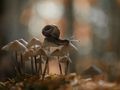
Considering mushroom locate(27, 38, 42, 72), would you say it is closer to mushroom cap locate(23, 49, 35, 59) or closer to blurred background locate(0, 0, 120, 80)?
mushroom cap locate(23, 49, 35, 59)

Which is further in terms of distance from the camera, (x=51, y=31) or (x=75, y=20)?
(x=75, y=20)

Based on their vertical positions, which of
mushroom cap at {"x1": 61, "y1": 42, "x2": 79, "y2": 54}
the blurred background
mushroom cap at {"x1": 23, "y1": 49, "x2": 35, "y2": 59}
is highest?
mushroom cap at {"x1": 61, "y1": 42, "x2": 79, "y2": 54}

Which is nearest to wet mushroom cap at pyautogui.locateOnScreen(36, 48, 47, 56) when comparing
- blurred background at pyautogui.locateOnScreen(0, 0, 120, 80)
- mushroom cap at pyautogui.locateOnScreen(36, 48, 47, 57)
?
mushroom cap at pyautogui.locateOnScreen(36, 48, 47, 57)

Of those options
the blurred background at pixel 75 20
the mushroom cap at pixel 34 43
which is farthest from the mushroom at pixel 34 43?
the blurred background at pixel 75 20

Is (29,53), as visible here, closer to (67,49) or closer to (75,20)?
(67,49)

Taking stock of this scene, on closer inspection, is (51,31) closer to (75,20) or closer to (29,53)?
(29,53)

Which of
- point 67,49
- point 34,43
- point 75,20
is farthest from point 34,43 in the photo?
point 75,20

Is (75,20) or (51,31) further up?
(51,31)

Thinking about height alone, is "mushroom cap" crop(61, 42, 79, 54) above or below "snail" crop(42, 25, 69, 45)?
below

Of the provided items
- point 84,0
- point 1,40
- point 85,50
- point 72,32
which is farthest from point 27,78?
point 84,0

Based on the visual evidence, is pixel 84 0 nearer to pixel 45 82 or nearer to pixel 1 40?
pixel 1 40
